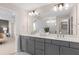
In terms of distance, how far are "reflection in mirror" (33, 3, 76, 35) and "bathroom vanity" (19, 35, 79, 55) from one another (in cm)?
34

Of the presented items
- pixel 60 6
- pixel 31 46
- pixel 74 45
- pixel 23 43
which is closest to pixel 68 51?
pixel 74 45

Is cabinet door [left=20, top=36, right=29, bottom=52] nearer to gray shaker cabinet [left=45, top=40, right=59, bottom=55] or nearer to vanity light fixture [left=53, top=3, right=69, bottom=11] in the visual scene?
gray shaker cabinet [left=45, top=40, right=59, bottom=55]

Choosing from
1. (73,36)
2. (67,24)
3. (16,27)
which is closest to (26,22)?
(16,27)

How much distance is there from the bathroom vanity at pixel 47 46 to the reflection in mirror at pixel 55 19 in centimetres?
34

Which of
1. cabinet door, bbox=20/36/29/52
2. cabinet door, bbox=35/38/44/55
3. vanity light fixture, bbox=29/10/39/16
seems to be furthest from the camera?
cabinet door, bbox=20/36/29/52

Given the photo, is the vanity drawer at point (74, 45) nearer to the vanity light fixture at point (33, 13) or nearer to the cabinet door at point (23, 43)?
the vanity light fixture at point (33, 13)

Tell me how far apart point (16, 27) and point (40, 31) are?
79cm

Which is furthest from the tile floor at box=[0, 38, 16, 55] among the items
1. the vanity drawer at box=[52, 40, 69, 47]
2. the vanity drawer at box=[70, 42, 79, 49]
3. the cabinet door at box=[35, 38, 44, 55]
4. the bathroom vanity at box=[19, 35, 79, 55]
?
the vanity drawer at box=[70, 42, 79, 49]

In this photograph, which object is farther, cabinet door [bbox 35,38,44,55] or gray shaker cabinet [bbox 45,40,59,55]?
cabinet door [bbox 35,38,44,55]

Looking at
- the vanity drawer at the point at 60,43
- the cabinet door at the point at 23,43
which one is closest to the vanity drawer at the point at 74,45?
the vanity drawer at the point at 60,43

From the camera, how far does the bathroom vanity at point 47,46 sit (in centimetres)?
197

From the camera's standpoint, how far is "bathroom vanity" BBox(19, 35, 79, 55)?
197 cm

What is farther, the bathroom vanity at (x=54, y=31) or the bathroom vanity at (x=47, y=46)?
the bathroom vanity at (x=54, y=31)

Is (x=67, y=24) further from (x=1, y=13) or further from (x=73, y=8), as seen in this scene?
(x=1, y=13)
